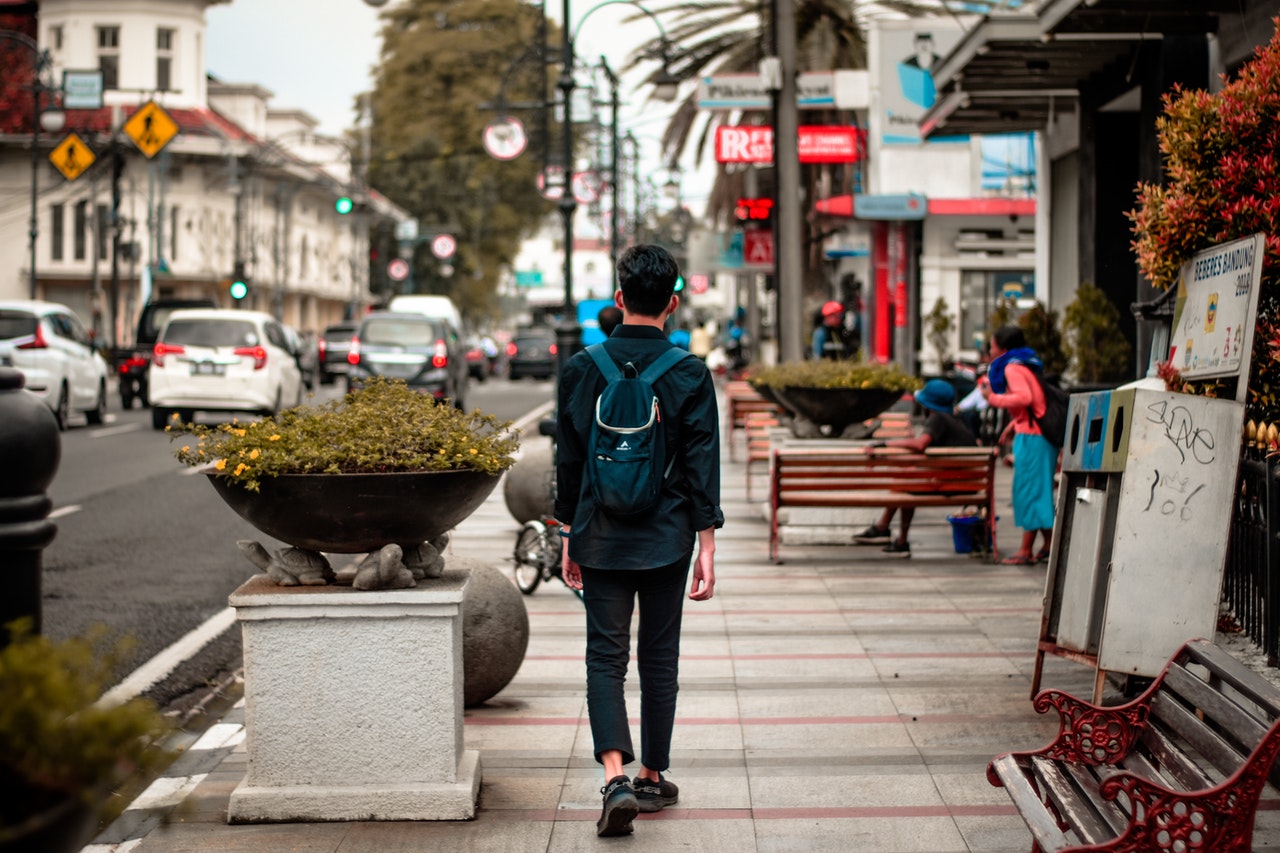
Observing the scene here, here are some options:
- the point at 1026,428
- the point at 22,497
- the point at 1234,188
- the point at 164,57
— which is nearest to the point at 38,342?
the point at 1026,428

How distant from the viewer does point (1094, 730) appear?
15.3 ft

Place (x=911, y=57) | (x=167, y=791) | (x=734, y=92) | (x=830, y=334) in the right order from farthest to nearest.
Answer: (x=911, y=57) < (x=830, y=334) < (x=734, y=92) < (x=167, y=791)

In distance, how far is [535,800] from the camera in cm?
557

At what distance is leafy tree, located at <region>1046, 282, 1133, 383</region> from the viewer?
15.1m

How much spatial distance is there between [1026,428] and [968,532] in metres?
1.21

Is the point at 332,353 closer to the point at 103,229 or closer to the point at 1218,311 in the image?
the point at 103,229

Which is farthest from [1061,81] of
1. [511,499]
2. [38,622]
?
[38,622]

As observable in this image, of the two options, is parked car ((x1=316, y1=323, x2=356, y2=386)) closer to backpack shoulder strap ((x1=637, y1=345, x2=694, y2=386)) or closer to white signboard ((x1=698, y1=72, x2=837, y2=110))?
white signboard ((x1=698, y1=72, x2=837, y2=110))

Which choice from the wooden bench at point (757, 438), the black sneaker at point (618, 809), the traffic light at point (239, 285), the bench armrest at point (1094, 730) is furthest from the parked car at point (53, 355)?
the traffic light at point (239, 285)

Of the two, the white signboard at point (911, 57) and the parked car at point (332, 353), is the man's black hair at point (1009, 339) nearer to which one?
the white signboard at point (911, 57)

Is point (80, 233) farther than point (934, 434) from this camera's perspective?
Yes

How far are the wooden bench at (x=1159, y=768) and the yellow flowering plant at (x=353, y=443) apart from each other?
205 centimetres

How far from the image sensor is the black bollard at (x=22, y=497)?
3.99 meters

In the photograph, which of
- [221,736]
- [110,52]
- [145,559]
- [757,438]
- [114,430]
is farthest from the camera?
[110,52]
